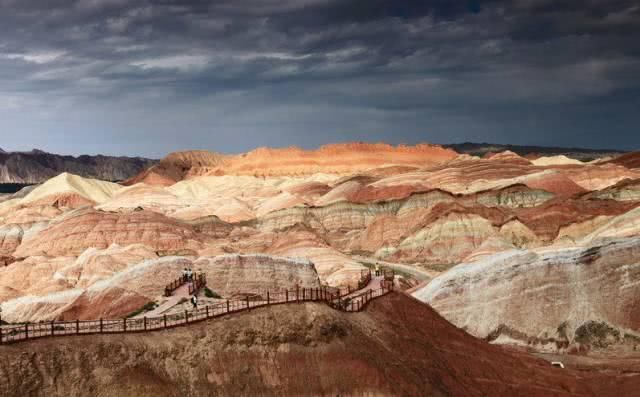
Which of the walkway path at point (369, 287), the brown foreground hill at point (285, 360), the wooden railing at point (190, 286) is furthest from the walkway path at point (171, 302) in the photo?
the walkway path at point (369, 287)

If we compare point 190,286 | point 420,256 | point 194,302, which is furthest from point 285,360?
point 420,256

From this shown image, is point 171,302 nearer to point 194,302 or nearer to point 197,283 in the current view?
point 194,302

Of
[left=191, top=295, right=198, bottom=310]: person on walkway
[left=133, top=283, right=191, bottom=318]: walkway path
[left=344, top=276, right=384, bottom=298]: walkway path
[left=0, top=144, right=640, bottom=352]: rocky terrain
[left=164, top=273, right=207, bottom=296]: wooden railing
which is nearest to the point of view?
[left=191, top=295, right=198, bottom=310]: person on walkway

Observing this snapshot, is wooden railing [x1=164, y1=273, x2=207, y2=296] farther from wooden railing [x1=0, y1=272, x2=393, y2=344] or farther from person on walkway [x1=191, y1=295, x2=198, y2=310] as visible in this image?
wooden railing [x1=0, y1=272, x2=393, y2=344]

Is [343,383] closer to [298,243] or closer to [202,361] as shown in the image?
[202,361]

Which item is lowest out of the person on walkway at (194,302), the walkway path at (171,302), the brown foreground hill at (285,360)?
the brown foreground hill at (285,360)

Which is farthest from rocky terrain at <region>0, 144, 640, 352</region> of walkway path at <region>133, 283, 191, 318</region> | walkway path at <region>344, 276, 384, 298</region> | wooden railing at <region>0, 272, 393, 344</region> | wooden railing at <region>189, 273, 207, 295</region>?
wooden railing at <region>0, 272, 393, 344</region>

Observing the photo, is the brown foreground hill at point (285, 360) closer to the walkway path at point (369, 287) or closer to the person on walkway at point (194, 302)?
the walkway path at point (369, 287)

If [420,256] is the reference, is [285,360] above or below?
above

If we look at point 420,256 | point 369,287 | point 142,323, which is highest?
point 142,323
